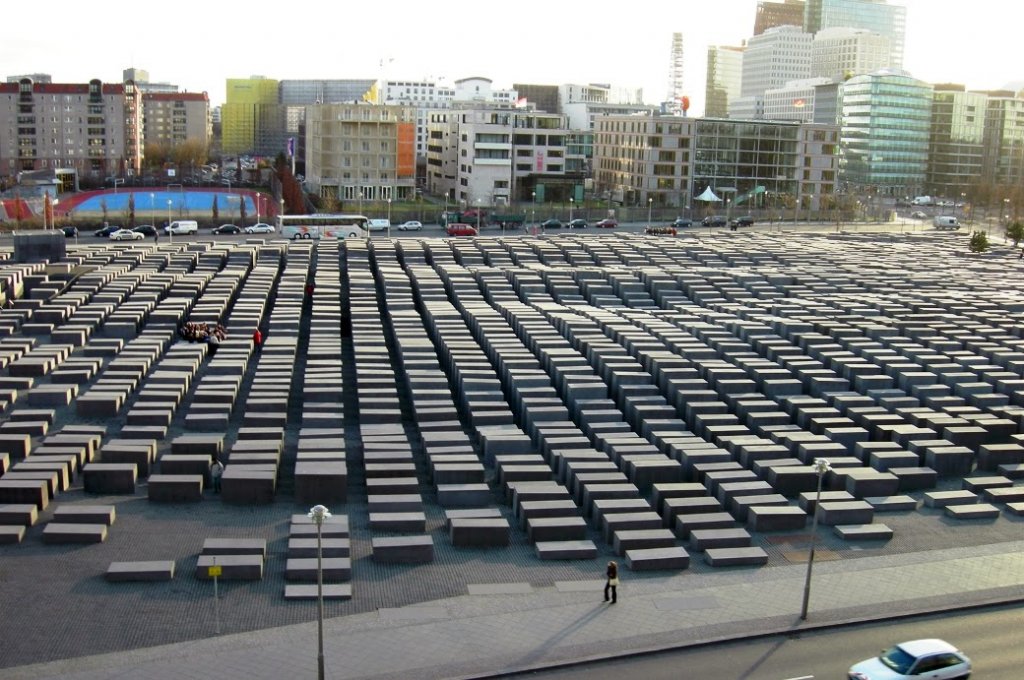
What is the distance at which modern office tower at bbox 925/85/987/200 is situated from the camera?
143 metres

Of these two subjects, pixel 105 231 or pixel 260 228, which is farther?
pixel 260 228

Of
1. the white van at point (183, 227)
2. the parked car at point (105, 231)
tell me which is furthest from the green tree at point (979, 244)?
the parked car at point (105, 231)

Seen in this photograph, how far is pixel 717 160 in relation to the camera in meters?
95.6

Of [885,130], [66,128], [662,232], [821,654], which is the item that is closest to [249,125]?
[66,128]

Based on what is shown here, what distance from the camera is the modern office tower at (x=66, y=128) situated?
107m

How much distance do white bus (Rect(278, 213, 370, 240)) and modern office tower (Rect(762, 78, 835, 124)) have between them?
333ft

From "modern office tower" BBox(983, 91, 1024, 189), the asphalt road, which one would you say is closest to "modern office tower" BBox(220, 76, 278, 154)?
"modern office tower" BBox(983, 91, 1024, 189)

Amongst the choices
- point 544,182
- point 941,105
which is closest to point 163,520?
point 544,182

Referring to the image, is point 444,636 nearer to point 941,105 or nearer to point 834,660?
point 834,660

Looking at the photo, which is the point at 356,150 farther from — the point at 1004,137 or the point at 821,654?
the point at 1004,137

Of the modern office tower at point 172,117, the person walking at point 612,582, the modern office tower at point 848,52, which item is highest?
the modern office tower at point 848,52

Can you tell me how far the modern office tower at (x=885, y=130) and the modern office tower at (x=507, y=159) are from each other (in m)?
51.8

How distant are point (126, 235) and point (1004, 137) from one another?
127864mm

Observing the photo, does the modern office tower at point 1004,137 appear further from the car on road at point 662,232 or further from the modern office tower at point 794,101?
the car on road at point 662,232
